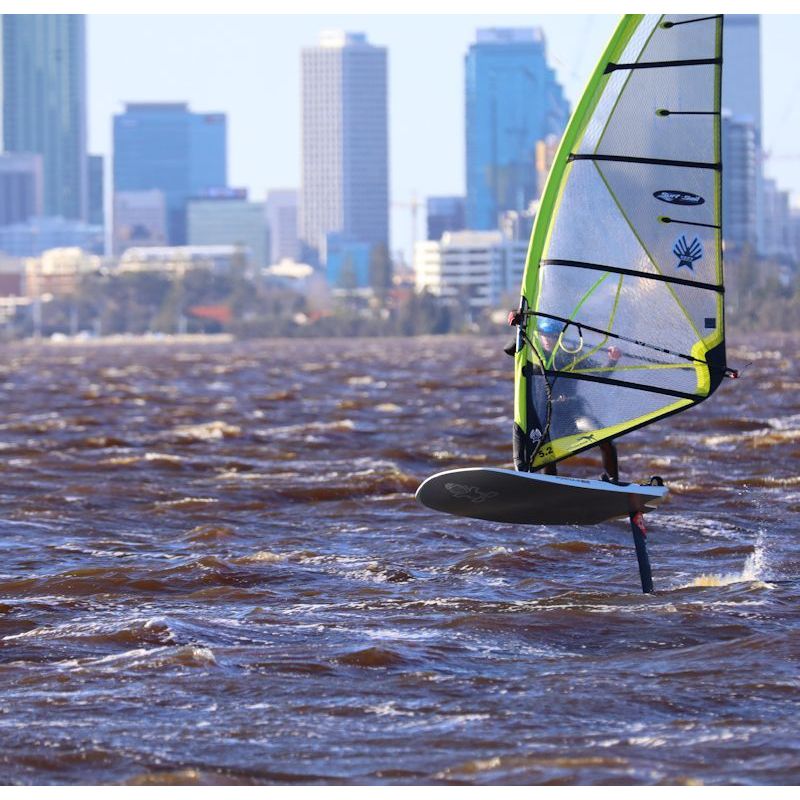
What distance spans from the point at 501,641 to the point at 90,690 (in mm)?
3644

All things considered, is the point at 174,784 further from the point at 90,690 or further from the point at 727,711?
the point at 727,711

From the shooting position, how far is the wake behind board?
1772 cm

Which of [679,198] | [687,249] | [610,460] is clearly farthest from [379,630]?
[679,198]

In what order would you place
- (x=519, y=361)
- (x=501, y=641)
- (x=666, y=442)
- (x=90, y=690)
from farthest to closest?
(x=666, y=442) → (x=519, y=361) → (x=501, y=641) → (x=90, y=690)

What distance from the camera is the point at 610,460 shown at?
18.5 meters

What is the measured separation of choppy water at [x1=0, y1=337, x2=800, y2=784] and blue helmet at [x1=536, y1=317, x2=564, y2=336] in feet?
8.40

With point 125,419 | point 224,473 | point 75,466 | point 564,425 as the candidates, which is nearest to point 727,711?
point 564,425

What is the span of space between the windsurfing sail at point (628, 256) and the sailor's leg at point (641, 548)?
1042 mm

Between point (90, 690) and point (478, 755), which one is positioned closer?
point (478, 755)

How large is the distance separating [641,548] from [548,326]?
7.76 ft

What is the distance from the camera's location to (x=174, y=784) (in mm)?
12031

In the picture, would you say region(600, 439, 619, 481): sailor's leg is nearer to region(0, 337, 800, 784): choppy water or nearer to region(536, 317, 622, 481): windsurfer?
region(536, 317, 622, 481): windsurfer

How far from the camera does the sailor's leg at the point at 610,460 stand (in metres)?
18.4

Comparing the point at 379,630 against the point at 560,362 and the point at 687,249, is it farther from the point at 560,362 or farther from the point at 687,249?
the point at 687,249
